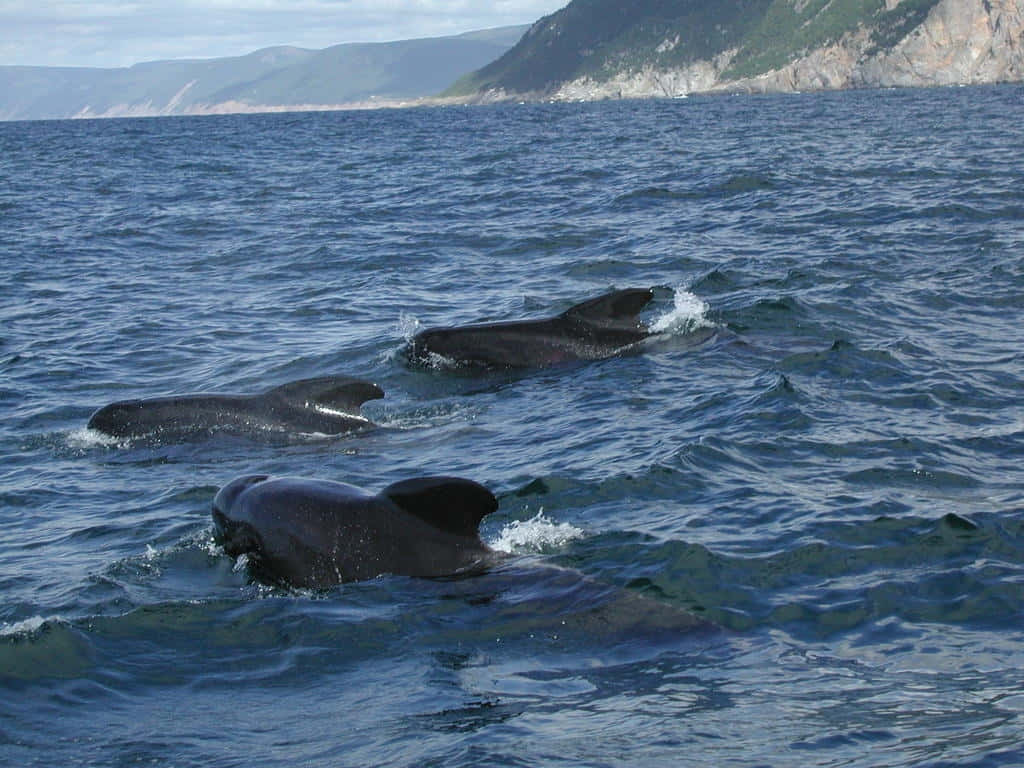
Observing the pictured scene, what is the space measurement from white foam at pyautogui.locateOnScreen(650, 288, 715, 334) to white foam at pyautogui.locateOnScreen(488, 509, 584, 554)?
23.8 ft

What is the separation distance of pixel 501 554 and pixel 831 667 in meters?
2.67

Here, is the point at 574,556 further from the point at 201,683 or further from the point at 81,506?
the point at 81,506

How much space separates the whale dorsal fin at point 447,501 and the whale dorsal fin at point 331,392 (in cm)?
436

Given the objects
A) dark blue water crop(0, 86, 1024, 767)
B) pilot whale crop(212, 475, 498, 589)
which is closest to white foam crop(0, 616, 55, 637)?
dark blue water crop(0, 86, 1024, 767)

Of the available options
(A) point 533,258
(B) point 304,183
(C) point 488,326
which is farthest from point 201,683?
(B) point 304,183

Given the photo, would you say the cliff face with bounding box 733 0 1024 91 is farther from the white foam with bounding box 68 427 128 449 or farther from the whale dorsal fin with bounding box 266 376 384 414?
the white foam with bounding box 68 427 128 449

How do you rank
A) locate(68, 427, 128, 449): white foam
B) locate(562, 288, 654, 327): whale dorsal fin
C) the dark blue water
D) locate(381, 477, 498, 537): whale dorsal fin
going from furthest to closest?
locate(562, 288, 654, 327): whale dorsal fin
locate(68, 427, 128, 449): white foam
locate(381, 477, 498, 537): whale dorsal fin
the dark blue water

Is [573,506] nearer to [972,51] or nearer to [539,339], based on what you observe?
[539,339]

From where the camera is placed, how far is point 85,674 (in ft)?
27.0

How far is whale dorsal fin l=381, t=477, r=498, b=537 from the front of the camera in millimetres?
8984

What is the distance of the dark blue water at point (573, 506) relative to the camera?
23.4ft

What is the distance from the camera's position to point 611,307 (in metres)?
16.6

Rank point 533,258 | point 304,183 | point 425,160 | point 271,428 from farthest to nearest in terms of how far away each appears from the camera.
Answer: point 425,160, point 304,183, point 533,258, point 271,428

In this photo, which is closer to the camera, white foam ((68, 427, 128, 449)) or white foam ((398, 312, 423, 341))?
white foam ((68, 427, 128, 449))
